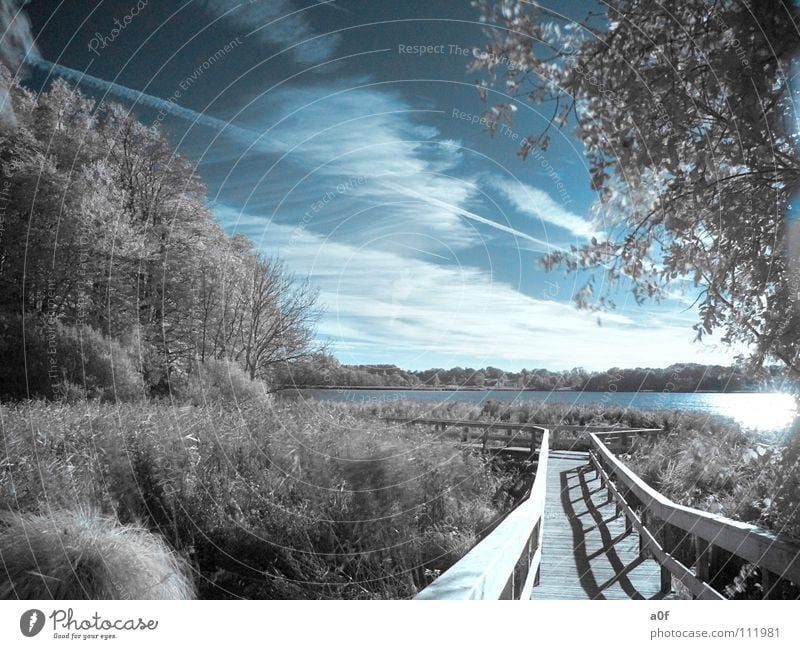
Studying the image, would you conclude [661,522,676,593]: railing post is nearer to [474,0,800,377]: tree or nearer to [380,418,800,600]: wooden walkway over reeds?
[380,418,800,600]: wooden walkway over reeds

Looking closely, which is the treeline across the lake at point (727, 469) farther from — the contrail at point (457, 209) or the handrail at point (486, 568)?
the contrail at point (457, 209)

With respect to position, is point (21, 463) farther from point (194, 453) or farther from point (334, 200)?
point (334, 200)

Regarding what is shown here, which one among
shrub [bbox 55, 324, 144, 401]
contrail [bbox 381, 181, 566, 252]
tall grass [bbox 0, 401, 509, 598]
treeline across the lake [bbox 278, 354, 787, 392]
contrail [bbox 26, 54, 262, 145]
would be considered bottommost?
tall grass [bbox 0, 401, 509, 598]

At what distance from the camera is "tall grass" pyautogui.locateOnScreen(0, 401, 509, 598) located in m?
4.57

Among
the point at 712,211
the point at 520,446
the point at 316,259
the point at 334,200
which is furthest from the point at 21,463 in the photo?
the point at 520,446

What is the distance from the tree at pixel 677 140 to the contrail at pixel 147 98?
4.84ft

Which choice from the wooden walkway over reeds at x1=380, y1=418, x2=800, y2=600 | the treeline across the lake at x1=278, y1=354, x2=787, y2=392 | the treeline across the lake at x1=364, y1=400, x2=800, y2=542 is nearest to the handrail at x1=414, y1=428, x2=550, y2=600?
the wooden walkway over reeds at x1=380, y1=418, x2=800, y2=600

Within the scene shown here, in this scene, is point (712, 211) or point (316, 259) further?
point (316, 259)

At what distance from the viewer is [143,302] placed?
6965mm

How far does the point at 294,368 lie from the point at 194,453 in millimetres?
2029

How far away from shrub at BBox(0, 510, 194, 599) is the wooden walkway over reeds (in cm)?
221

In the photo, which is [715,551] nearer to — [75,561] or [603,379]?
[603,379]

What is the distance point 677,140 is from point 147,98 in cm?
310

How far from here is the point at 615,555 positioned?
5.16m
